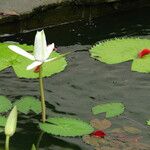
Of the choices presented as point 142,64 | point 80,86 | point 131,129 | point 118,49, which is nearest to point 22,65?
point 80,86

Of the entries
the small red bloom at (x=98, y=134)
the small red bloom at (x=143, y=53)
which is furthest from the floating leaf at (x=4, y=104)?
the small red bloom at (x=143, y=53)

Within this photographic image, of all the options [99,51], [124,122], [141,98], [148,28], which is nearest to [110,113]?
[124,122]

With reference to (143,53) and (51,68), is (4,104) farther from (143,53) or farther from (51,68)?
(143,53)

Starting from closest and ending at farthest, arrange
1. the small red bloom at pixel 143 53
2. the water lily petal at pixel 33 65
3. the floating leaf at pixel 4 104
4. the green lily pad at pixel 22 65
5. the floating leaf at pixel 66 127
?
the water lily petal at pixel 33 65
the floating leaf at pixel 66 127
the floating leaf at pixel 4 104
the green lily pad at pixel 22 65
the small red bloom at pixel 143 53

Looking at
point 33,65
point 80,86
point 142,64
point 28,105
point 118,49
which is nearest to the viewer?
point 33,65

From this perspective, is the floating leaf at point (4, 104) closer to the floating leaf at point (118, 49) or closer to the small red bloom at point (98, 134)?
the small red bloom at point (98, 134)

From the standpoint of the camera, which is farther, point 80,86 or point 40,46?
point 80,86
